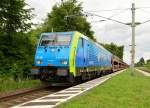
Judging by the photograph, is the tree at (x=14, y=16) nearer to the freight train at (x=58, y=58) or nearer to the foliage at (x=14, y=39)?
the foliage at (x=14, y=39)

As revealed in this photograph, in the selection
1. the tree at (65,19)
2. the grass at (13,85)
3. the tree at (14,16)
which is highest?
the tree at (65,19)

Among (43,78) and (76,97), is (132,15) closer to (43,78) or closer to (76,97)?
(43,78)

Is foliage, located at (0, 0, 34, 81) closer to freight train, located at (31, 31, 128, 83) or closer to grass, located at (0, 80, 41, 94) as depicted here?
grass, located at (0, 80, 41, 94)

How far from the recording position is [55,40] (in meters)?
23.9

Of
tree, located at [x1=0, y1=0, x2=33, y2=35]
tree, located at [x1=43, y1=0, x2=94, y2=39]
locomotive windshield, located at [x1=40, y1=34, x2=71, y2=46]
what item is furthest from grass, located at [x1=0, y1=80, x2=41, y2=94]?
tree, located at [x1=43, y1=0, x2=94, y2=39]

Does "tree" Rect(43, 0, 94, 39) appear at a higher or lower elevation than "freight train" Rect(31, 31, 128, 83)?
higher

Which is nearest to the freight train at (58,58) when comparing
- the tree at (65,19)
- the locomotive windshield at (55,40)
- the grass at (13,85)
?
the locomotive windshield at (55,40)

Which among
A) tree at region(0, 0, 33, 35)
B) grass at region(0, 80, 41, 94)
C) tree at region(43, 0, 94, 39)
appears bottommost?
grass at region(0, 80, 41, 94)

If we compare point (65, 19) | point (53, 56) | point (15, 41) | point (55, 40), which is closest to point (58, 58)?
point (53, 56)

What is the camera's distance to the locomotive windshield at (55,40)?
23.6 meters

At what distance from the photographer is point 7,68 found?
2609 cm

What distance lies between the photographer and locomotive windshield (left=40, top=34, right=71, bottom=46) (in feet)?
77.4

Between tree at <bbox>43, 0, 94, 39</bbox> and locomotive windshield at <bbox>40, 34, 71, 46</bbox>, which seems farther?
tree at <bbox>43, 0, 94, 39</bbox>

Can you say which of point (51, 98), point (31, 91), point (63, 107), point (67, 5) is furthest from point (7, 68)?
point (67, 5)
